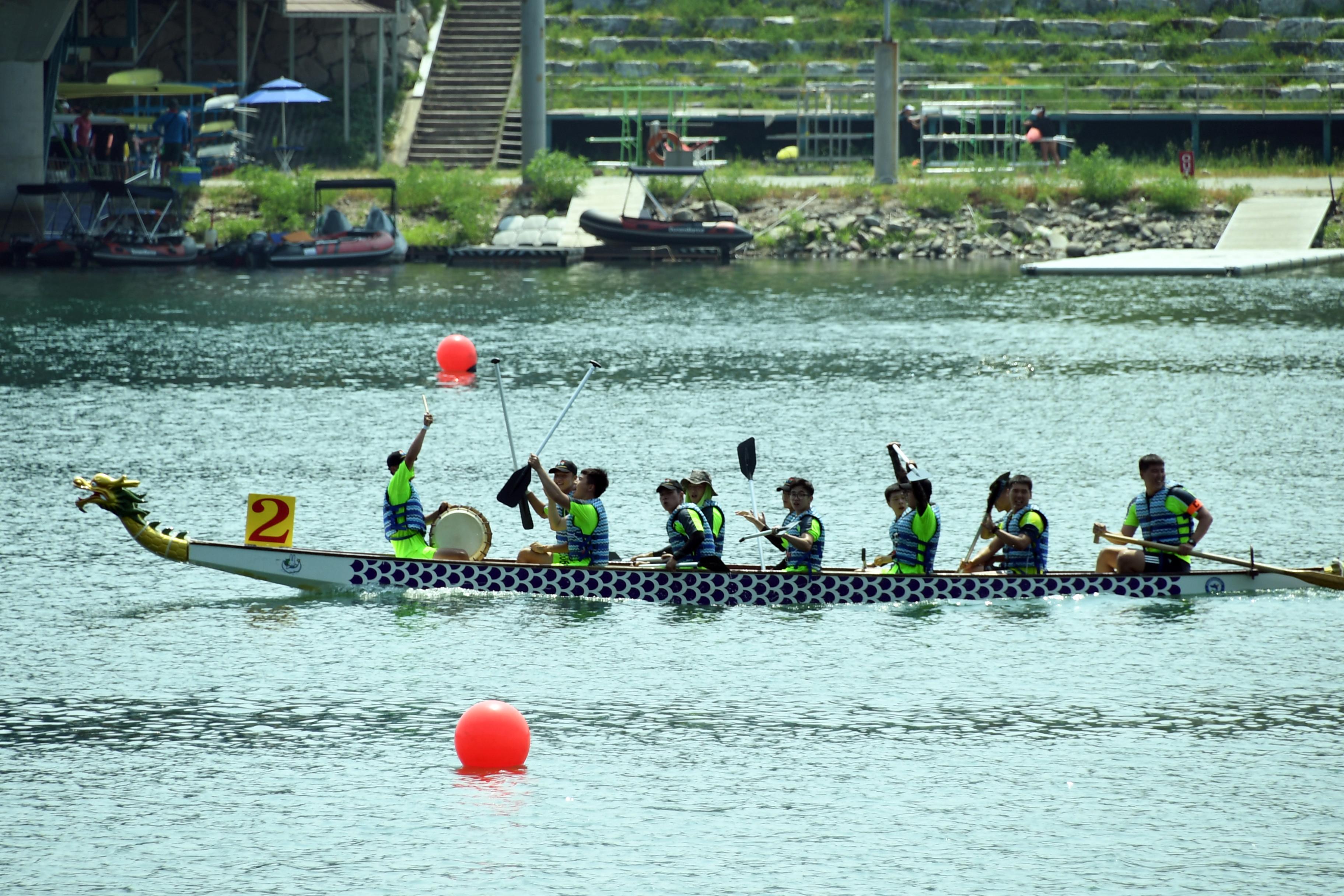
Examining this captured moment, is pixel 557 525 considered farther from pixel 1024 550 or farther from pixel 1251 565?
pixel 1251 565

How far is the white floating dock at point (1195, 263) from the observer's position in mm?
50500

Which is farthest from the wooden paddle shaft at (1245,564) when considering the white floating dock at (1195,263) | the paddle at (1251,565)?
the white floating dock at (1195,263)

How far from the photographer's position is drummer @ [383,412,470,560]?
62.0ft

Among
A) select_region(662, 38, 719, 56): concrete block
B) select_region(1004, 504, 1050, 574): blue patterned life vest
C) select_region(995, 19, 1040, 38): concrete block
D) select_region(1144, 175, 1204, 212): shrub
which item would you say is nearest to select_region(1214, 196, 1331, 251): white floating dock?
select_region(1144, 175, 1204, 212): shrub

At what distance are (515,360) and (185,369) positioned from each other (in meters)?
6.38

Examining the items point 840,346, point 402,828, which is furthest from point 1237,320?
point 402,828

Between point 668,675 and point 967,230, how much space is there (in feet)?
141

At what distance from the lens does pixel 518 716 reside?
48.4 feet

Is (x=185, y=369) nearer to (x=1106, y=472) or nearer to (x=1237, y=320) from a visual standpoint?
(x=1106, y=472)

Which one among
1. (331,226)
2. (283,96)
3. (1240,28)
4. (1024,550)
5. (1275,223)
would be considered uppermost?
(1240,28)

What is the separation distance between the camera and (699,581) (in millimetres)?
19062

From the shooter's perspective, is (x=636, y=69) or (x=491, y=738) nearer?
(x=491, y=738)

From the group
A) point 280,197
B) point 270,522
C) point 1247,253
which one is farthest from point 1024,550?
point 280,197

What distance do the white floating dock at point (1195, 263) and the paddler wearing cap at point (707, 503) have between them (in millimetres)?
34636
